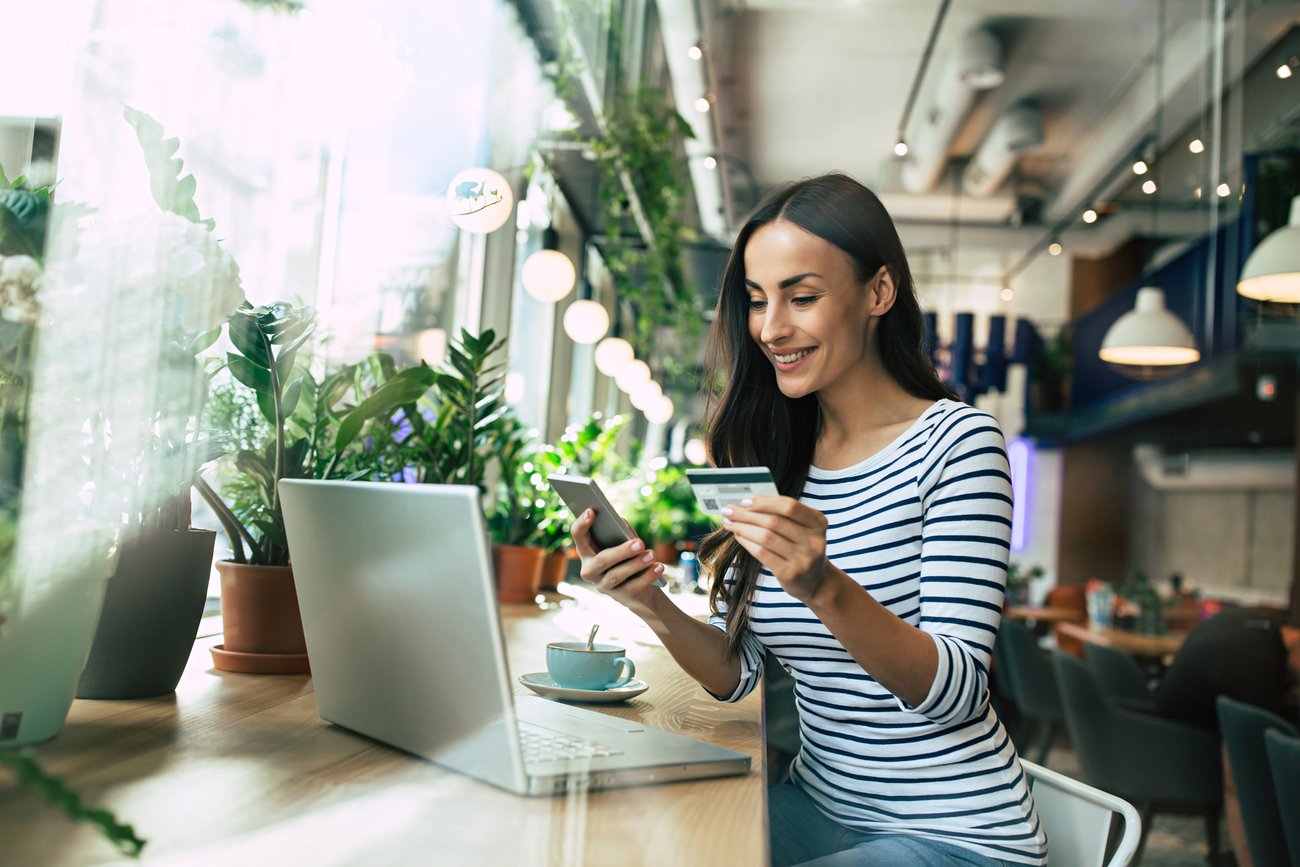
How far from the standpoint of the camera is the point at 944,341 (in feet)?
47.3

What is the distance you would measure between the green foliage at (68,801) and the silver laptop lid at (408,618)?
1.03ft

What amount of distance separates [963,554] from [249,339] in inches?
40.8

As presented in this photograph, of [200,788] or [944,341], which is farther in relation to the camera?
[944,341]

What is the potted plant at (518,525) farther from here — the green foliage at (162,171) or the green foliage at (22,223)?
the green foliage at (22,223)

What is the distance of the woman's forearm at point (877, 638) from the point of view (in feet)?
4.11

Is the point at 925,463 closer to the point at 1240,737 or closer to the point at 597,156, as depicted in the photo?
the point at 1240,737

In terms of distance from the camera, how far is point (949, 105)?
8.59m

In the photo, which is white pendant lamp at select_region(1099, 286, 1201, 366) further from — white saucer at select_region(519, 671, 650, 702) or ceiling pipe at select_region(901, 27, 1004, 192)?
white saucer at select_region(519, 671, 650, 702)

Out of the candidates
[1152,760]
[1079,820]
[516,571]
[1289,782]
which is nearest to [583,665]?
[1079,820]

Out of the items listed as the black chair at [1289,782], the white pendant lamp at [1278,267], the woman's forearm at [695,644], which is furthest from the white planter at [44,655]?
the white pendant lamp at [1278,267]

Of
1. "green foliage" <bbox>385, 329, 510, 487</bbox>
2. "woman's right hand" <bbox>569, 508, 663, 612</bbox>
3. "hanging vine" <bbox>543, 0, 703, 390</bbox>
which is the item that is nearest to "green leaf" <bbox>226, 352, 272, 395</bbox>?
"woman's right hand" <bbox>569, 508, 663, 612</bbox>

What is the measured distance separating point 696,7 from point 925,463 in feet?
16.6

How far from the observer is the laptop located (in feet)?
3.16

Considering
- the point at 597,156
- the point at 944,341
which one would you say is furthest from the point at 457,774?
the point at 944,341
